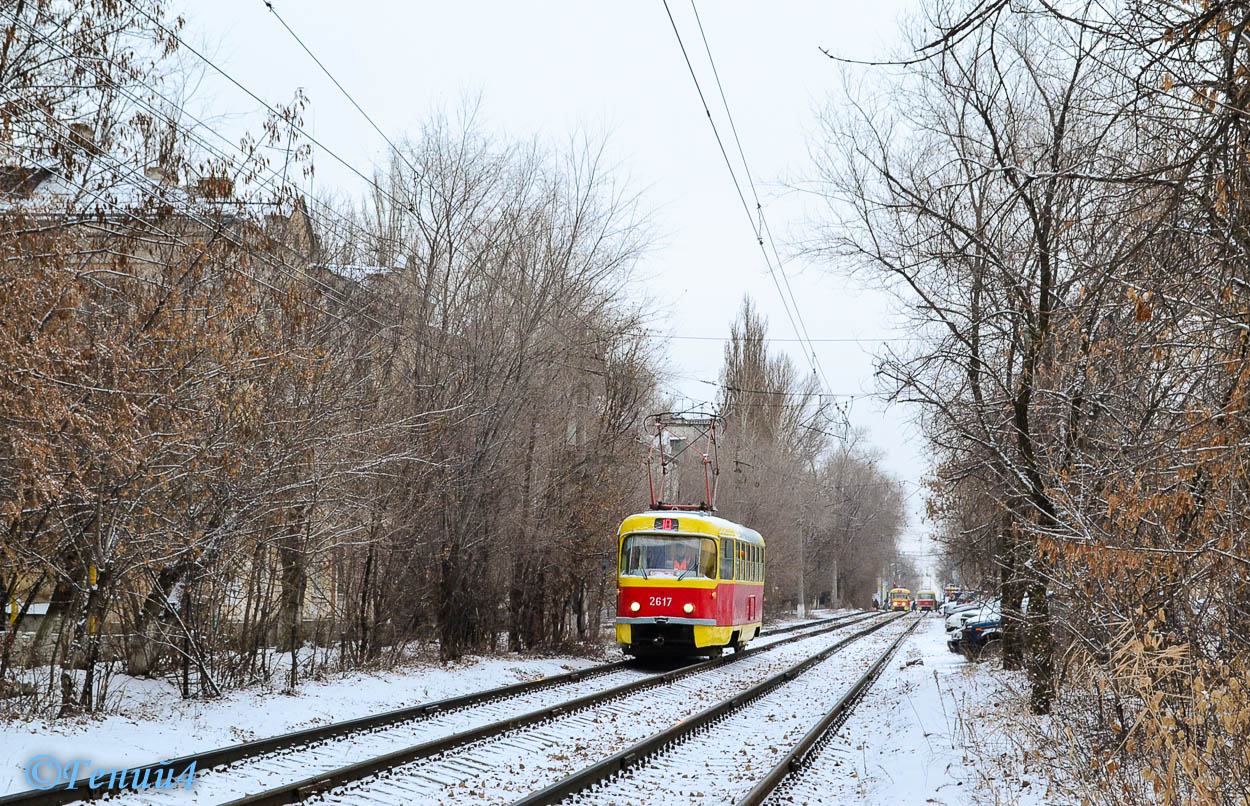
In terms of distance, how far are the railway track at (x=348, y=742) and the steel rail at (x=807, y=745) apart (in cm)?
307

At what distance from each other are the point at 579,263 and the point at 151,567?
13.5m

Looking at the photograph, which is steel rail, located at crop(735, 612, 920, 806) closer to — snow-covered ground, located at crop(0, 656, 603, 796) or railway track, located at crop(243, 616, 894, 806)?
railway track, located at crop(243, 616, 894, 806)

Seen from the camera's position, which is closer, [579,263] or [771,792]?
[771,792]

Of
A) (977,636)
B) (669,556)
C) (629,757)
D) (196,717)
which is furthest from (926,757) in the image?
(977,636)

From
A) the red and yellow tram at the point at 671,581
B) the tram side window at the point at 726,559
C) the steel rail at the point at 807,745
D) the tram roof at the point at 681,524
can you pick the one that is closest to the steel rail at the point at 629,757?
the steel rail at the point at 807,745

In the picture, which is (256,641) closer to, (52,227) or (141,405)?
(141,405)

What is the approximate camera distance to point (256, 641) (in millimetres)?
14914

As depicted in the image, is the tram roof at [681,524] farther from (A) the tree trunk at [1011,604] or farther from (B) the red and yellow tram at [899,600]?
(B) the red and yellow tram at [899,600]

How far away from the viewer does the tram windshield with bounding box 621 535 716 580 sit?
21.4m

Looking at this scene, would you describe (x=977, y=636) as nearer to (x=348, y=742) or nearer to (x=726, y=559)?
(x=726, y=559)

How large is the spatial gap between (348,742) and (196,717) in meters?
2.07

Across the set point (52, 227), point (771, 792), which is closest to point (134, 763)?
Result: point (52, 227)

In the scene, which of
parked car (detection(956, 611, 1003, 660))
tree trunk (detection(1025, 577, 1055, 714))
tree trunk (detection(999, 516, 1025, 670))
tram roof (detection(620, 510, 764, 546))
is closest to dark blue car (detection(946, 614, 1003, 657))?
parked car (detection(956, 611, 1003, 660))

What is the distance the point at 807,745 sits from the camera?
1184 centimetres
